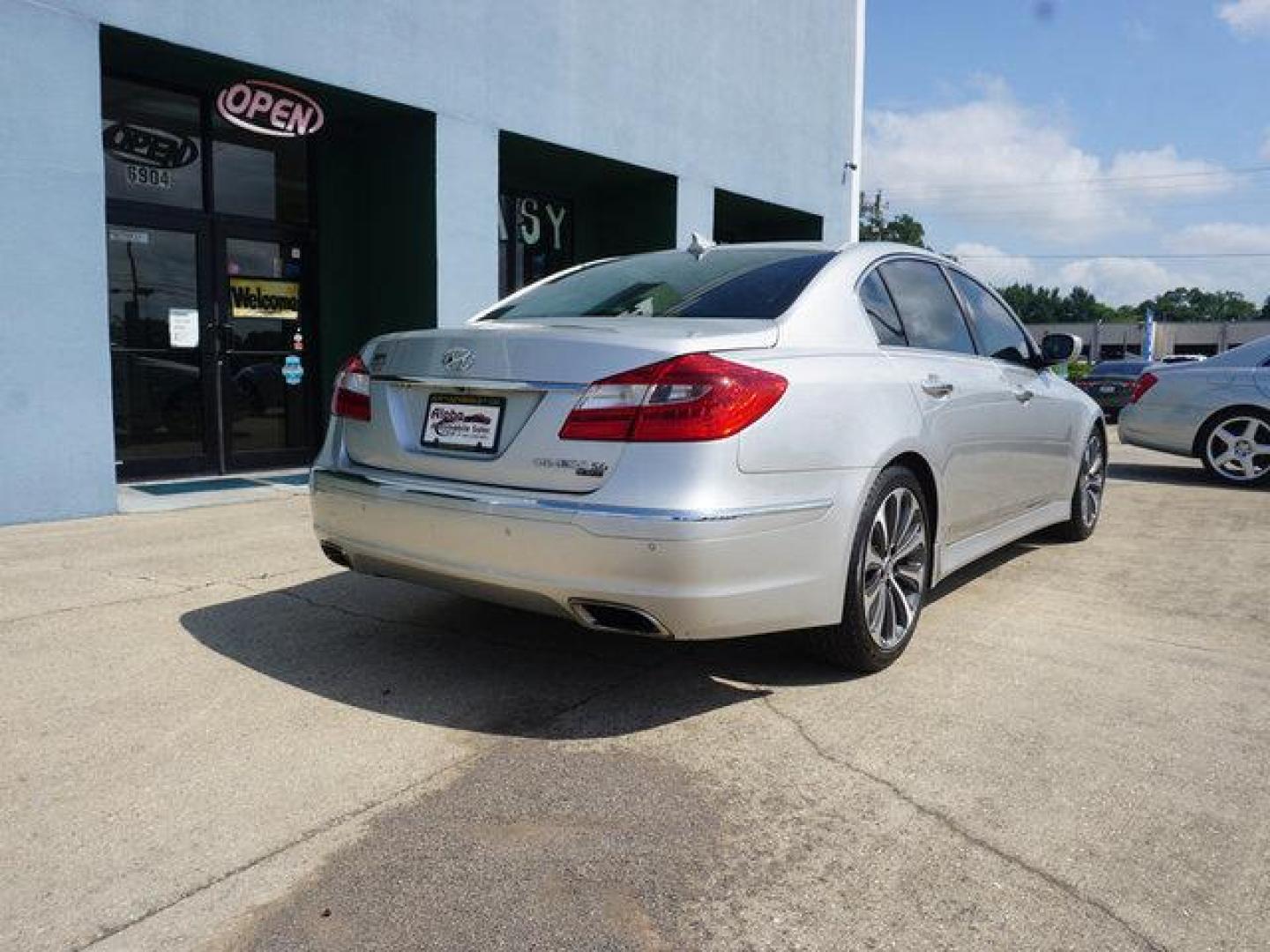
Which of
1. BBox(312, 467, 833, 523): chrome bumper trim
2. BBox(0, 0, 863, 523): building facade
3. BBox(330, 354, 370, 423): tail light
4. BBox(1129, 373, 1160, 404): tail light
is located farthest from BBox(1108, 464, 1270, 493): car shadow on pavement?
BBox(330, 354, 370, 423): tail light

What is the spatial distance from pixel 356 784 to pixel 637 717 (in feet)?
2.95

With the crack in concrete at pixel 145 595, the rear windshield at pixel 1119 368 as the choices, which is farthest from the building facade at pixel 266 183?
the rear windshield at pixel 1119 368

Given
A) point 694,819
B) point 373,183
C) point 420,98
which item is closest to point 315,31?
point 420,98

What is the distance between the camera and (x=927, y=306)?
4.23m

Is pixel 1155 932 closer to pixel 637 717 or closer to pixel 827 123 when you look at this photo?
pixel 637 717

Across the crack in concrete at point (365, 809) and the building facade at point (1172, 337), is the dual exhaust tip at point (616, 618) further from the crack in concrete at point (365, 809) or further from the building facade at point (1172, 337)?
the building facade at point (1172, 337)

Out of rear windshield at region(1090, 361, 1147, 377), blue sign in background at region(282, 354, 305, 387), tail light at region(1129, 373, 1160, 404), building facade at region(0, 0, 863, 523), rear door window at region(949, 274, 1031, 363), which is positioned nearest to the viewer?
rear door window at region(949, 274, 1031, 363)

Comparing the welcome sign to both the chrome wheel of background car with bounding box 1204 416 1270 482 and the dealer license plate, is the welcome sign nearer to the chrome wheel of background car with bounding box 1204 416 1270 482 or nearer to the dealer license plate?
the dealer license plate

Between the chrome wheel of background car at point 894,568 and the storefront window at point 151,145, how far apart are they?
6430 millimetres

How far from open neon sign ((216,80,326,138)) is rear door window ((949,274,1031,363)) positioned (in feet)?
17.6

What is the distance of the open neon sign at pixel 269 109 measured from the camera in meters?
7.39

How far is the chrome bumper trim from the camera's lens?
9.14 feet

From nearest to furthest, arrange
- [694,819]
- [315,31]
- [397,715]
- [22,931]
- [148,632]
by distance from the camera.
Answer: [22,931], [694,819], [397,715], [148,632], [315,31]

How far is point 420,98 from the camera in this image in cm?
804
